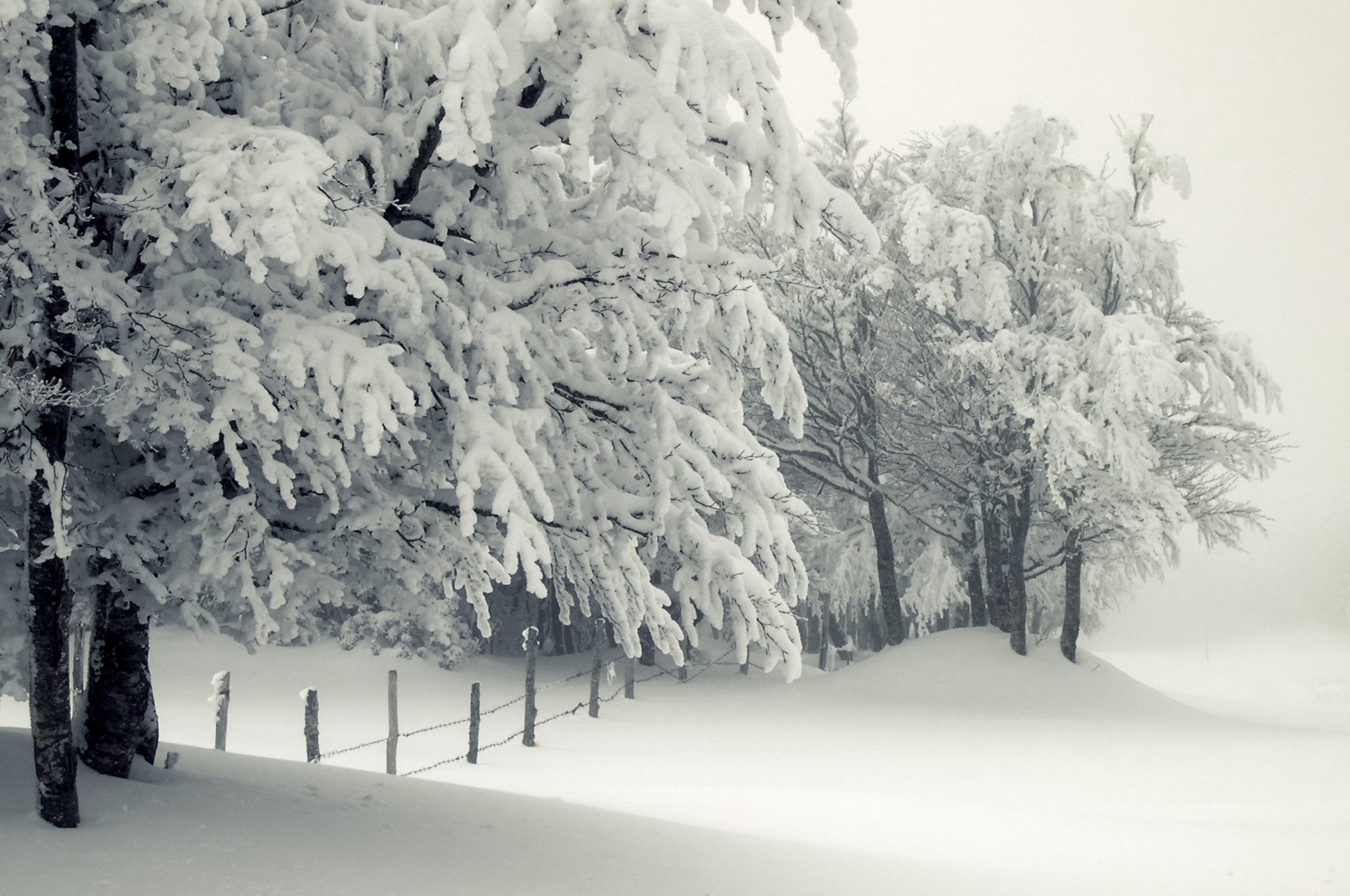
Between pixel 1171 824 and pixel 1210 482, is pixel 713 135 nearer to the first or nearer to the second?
pixel 1171 824

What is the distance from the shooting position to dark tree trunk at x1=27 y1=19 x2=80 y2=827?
220 inches

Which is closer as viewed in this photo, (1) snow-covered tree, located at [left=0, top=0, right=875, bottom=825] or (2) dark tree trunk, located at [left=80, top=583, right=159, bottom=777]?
(1) snow-covered tree, located at [left=0, top=0, right=875, bottom=825]

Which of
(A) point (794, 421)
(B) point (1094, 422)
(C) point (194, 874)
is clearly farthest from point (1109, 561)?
(C) point (194, 874)

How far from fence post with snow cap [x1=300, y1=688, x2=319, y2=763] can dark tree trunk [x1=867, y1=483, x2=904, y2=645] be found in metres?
13.5

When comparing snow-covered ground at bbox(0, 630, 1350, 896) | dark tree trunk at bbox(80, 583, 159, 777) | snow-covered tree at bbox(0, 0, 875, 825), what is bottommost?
snow-covered ground at bbox(0, 630, 1350, 896)

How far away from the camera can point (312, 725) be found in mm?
13609

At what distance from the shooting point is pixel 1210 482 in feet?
76.5

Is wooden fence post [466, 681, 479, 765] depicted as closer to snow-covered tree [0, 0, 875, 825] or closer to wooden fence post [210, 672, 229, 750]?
wooden fence post [210, 672, 229, 750]

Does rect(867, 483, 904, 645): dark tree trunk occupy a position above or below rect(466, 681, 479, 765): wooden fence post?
above

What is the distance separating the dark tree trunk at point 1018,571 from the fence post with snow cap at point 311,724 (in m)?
14.2

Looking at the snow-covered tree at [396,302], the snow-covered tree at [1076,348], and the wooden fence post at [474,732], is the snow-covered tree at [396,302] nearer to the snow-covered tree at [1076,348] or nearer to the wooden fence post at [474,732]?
the wooden fence post at [474,732]

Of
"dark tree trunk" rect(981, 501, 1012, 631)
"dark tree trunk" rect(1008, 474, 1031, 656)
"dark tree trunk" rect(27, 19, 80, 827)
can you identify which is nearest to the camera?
"dark tree trunk" rect(27, 19, 80, 827)

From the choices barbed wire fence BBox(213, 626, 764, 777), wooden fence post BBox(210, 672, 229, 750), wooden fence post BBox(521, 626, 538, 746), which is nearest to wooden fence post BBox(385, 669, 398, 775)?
barbed wire fence BBox(213, 626, 764, 777)

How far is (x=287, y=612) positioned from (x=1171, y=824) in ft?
29.2
